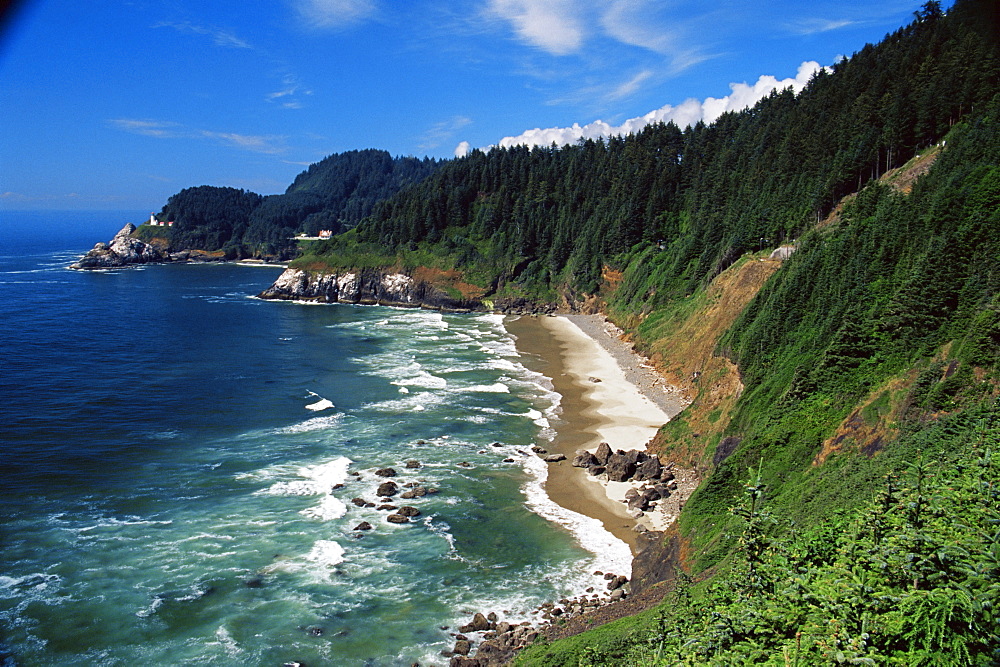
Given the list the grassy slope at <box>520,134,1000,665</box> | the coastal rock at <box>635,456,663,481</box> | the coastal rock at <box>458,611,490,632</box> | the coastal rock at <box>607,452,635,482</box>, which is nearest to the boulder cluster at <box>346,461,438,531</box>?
the coastal rock at <box>458,611,490,632</box>

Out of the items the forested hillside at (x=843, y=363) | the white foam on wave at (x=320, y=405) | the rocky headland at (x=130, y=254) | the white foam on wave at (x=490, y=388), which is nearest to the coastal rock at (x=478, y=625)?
the forested hillside at (x=843, y=363)

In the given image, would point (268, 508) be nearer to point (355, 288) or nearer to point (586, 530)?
point (586, 530)

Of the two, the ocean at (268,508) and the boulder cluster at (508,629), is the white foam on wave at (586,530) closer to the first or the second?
the ocean at (268,508)

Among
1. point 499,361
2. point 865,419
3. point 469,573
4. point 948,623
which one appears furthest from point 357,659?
point 499,361

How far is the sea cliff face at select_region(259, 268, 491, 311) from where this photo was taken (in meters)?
117

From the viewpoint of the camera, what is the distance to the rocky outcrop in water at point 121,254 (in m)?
167

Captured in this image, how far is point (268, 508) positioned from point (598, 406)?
2711 centimetres

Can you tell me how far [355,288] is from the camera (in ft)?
400

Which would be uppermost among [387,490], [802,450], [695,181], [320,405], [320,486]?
[695,181]

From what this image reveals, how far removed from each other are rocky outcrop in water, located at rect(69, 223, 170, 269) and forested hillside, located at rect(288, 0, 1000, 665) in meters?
136

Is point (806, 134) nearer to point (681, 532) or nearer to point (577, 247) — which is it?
point (577, 247)

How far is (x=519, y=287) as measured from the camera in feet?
364

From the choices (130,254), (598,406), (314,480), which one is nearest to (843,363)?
(598,406)

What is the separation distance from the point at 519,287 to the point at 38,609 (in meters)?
89.5
